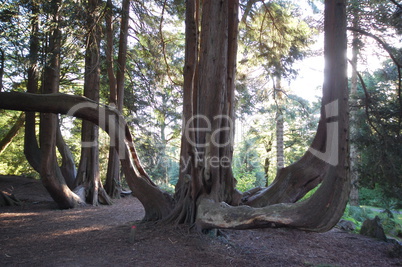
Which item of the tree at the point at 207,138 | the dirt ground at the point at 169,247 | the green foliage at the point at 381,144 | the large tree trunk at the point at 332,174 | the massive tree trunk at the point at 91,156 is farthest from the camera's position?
the massive tree trunk at the point at 91,156

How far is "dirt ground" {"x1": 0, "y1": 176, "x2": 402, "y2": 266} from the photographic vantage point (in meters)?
4.29

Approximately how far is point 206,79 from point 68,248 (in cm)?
372

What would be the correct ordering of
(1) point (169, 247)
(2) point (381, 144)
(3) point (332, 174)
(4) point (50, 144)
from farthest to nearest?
(4) point (50, 144), (2) point (381, 144), (1) point (169, 247), (3) point (332, 174)

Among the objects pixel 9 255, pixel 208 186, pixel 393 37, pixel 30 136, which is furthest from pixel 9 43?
pixel 393 37

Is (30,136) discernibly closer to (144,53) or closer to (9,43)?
(9,43)

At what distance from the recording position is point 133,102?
13.2 meters

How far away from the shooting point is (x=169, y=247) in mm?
4793

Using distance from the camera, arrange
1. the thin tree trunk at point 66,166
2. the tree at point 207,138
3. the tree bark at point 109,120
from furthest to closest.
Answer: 1. the thin tree trunk at point 66,166
2. the tree bark at point 109,120
3. the tree at point 207,138

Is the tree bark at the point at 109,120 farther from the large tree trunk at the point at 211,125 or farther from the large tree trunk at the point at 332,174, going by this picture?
the large tree trunk at the point at 332,174

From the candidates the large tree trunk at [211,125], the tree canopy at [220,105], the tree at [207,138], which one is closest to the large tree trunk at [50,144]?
the tree canopy at [220,105]

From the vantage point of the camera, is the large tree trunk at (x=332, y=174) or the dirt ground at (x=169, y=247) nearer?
the large tree trunk at (x=332, y=174)

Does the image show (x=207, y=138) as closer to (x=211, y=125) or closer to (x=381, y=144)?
(x=211, y=125)

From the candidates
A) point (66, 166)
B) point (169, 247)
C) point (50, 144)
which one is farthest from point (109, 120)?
point (66, 166)

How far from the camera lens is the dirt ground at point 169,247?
4289 millimetres
